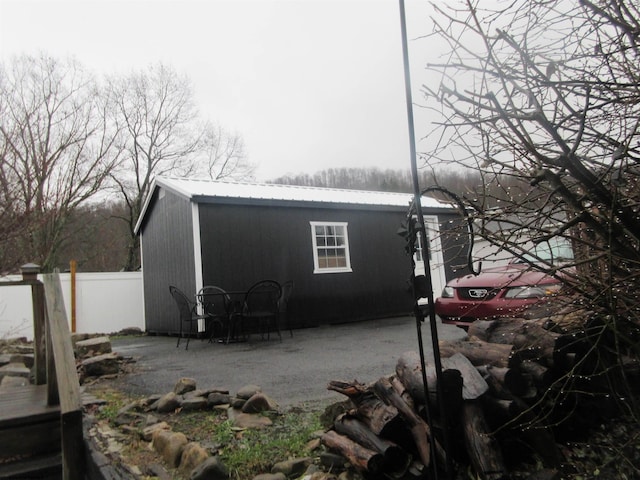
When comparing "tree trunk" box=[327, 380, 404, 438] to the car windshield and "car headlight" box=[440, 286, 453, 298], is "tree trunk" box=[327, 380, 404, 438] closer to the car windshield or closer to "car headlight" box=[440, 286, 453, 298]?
the car windshield

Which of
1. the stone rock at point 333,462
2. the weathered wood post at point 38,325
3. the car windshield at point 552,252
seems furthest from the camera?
the weathered wood post at point 38,325

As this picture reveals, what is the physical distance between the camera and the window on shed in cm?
974

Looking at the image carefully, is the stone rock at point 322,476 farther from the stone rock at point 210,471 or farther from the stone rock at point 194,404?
the stone rock at point 194,404

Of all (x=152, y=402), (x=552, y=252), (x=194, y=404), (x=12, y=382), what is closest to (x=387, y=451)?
(x=552, y=252)

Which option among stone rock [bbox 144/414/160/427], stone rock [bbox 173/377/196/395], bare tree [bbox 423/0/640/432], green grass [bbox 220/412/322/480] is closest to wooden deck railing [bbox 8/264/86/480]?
stone rock [bbox 144/414/160/427]

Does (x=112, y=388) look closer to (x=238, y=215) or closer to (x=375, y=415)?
(x=375, y=415)

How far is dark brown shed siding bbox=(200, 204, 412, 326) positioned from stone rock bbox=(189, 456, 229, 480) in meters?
6.38

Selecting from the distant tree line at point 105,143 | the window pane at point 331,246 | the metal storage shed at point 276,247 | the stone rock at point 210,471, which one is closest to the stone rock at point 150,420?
the stone rock at point 210,471

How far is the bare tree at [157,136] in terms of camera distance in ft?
73.3

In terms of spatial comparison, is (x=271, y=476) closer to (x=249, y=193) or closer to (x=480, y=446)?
(x=480, y=446)

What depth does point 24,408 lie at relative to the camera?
291 cm

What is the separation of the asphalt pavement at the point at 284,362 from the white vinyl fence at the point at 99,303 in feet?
12.8

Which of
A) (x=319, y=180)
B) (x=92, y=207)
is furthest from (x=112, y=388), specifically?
(x=92, y=207)

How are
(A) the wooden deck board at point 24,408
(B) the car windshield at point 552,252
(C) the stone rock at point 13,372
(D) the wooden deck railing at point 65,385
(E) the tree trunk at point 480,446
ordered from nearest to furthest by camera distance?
Result: (B) the car windshield at point 552,252 < (E) the tree trunk at point 480,446 < (D) the wooden deck railing at point 65,385 < (A) the wooden deck board at point 24,408 < (C) the stone rock at point 13,372
